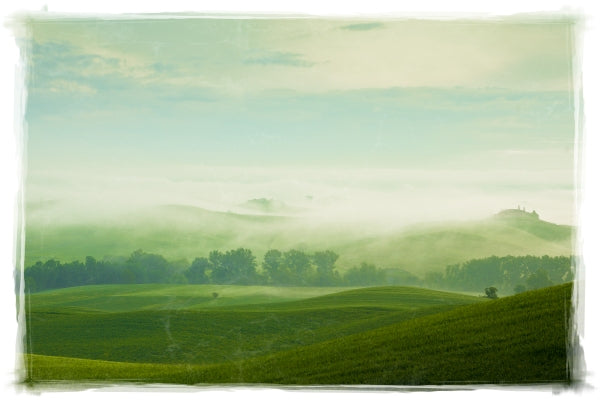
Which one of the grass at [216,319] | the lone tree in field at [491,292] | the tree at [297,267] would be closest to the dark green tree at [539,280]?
the lone tree in field at [491,292]

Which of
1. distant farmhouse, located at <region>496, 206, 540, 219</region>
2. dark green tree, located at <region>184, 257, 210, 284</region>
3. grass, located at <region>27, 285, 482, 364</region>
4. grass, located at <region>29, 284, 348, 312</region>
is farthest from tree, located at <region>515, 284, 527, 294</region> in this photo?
dark green tree, located at <region>184, 257, 210, 284</region>

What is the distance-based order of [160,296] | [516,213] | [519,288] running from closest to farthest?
[516,213]
[519,288]
[160,296]

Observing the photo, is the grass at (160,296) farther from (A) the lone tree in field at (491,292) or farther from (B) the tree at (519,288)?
(B) the tree at (519,288)

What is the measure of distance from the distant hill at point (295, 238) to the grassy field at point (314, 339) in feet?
1.47

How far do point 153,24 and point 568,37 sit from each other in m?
4.75

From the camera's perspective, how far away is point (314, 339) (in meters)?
8.21

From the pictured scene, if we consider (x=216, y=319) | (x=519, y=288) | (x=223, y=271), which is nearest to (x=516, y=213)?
(x=519, y=288)

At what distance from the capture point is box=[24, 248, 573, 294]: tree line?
8.30m

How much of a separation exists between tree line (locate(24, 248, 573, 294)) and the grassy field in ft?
0.45

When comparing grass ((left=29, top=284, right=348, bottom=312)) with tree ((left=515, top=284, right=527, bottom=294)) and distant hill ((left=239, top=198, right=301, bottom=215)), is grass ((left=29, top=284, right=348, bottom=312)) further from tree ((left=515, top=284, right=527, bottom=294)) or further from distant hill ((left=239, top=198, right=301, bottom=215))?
tree ((left=515, top=284, right=527, bottom=294))

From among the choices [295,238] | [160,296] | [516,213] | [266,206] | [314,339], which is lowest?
[314,339]

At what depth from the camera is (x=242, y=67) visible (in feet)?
26.9

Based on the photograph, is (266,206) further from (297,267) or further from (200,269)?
(200,269)

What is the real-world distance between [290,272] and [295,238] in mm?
406
